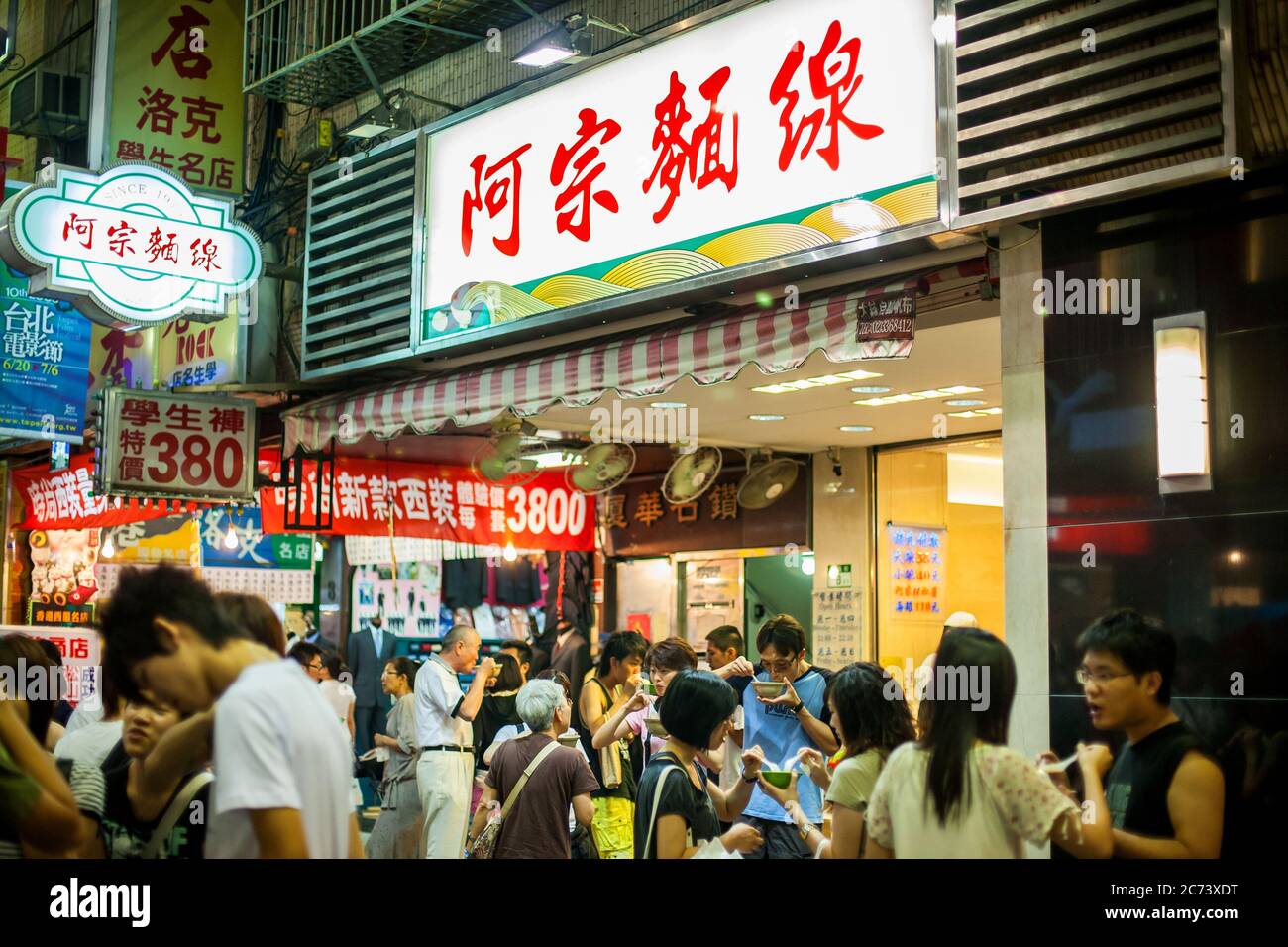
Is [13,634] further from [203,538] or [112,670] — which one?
[203,538]

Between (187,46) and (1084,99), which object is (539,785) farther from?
(187,46)

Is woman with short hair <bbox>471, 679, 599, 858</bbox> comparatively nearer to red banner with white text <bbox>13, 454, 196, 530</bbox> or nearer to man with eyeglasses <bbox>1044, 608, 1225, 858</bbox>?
man with eyeglasses <bbox>1044, 608, 1225, 858</bbox>

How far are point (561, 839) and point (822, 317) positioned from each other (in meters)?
2.91

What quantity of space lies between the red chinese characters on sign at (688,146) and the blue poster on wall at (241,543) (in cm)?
714

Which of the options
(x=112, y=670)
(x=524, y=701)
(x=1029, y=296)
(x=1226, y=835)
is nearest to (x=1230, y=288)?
(x=1029, y=296)

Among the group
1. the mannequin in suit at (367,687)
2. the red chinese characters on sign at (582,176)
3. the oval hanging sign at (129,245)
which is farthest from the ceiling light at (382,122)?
the mannequin in suit at (367,687)

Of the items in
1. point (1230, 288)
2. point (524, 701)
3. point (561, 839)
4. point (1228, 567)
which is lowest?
point (561, 839)

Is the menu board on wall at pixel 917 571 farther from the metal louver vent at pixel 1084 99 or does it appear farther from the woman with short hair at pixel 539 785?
the metal louver vent at pixel 1084 99

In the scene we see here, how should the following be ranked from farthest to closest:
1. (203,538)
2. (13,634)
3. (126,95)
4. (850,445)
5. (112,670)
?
(203,538), (850,445), (126,95), (13,634), (112,670)

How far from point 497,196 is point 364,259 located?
1.69 m

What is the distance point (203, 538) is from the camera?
44.7 ft

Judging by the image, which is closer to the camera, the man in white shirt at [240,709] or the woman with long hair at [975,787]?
the man in white shirt at [240,709]

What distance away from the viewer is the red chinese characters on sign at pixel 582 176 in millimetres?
8195

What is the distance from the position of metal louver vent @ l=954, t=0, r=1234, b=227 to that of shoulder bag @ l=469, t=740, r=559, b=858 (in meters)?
3.23
